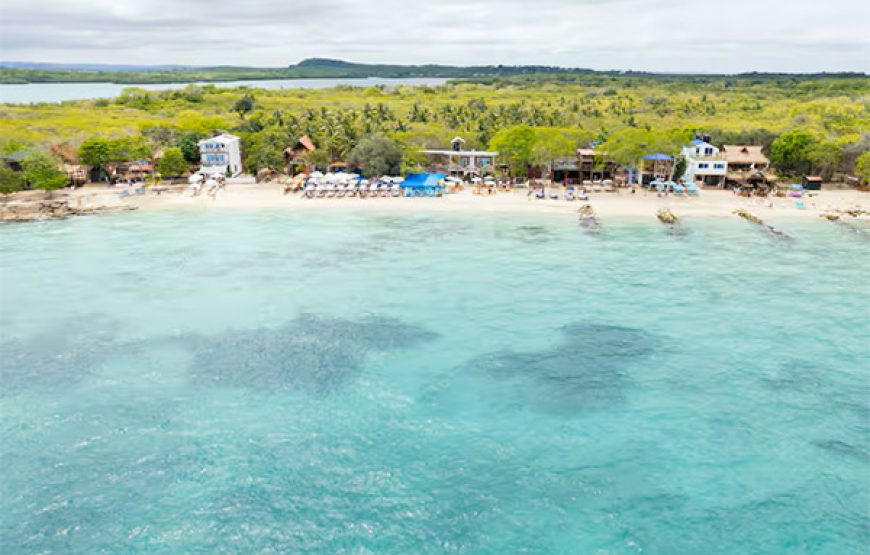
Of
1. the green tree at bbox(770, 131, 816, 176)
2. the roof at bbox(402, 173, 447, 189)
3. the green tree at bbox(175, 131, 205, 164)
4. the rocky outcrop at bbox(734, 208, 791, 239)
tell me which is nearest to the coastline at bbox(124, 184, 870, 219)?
the rocky outcrop at bbox(734, 208, 791, 239)

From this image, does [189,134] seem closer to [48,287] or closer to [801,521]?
[48,287]

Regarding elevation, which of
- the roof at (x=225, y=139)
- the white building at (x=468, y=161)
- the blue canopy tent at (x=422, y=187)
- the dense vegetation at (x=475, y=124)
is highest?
the dense vegetation at (x=475, y=124)

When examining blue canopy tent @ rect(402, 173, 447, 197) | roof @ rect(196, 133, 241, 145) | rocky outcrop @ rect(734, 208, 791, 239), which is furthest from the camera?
roof @ rect(196, 133, 241, 145)

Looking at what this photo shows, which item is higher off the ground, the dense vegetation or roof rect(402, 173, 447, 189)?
the dense vegetation

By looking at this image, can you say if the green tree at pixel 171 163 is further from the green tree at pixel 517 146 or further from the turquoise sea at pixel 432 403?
A: the green tree at pixel 517 146

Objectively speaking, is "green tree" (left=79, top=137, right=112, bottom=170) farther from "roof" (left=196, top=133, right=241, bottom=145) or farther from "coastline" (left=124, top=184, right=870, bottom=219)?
"roof" (left=196, top=133, right=241, bottom=145)

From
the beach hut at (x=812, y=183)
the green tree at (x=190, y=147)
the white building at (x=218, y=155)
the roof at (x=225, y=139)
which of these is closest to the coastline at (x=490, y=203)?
the beach hut at (x=812, y=183)
